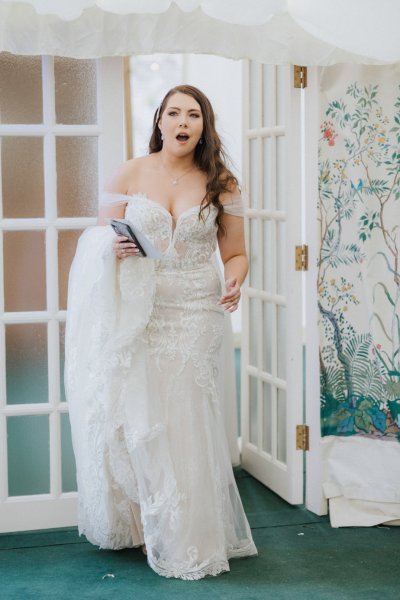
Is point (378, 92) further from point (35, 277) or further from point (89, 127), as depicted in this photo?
point (35, 277)

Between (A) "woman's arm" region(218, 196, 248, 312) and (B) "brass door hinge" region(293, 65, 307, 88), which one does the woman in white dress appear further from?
(B) "brass door hinge" region(293, 65, 307, 88)

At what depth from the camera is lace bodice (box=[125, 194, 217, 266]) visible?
3670 millimetres

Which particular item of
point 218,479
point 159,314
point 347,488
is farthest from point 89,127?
point 347,488

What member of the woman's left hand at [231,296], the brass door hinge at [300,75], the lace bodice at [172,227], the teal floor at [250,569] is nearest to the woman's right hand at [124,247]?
the lace bodice at [172,227]

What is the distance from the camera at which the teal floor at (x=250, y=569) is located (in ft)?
11.5

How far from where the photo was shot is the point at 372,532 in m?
4.22

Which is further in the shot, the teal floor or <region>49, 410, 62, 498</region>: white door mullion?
<region>49, 410, 62, 498</region>: white door mullion

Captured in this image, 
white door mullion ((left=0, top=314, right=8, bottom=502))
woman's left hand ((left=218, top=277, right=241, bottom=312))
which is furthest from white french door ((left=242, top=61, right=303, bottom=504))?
white door mullion ((left=0, top=314, right=8, bottom=502))

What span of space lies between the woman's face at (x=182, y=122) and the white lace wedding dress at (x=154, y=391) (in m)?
0.24

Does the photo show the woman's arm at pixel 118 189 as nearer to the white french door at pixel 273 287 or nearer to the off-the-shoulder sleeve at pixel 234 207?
the off-the-shoulder sleeve at pixel 234 207

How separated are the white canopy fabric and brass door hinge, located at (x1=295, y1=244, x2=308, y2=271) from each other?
818mm

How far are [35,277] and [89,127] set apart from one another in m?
0.67

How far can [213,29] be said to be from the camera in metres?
3.90

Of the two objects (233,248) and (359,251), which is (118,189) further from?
(359,251)
